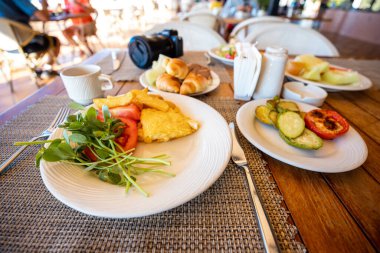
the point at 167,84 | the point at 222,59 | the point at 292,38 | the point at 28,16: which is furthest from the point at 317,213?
the point at 28,16

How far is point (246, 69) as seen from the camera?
0.74 meters

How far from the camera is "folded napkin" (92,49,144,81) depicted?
3.27 feet

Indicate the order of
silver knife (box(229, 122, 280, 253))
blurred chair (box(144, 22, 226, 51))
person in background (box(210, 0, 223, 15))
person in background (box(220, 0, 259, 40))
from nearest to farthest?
1. silver knife (box(229, 122, 280, 253))
2. blurred chair (box(144, 22, 226, 51))
3. person in background (box(210, 0, 223, 15))
4. person in background (box(220, 0, 259, 40))

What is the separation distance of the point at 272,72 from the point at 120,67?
82 centimetres

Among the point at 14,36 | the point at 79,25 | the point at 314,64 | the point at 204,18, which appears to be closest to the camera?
the point at 314,64

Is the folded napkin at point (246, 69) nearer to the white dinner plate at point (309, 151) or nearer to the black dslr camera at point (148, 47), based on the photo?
the white dinner plate at point (309, 151)

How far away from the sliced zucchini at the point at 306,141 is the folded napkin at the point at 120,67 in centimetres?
75

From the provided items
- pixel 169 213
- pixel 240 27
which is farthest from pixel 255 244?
pixel 240 27

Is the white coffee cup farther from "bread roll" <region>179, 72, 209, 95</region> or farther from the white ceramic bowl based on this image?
the white ceramic bowl

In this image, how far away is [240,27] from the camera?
189 cm

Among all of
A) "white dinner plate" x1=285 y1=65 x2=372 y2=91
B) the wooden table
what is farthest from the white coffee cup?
"white dinner plate" x1=285 y1=65 x2=372 y2=91

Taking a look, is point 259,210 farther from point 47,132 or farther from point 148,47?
point 148,47

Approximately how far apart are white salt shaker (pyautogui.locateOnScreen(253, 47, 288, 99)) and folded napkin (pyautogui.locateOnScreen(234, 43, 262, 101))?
4cm

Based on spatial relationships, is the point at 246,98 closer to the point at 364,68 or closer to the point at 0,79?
the point at 364,68
